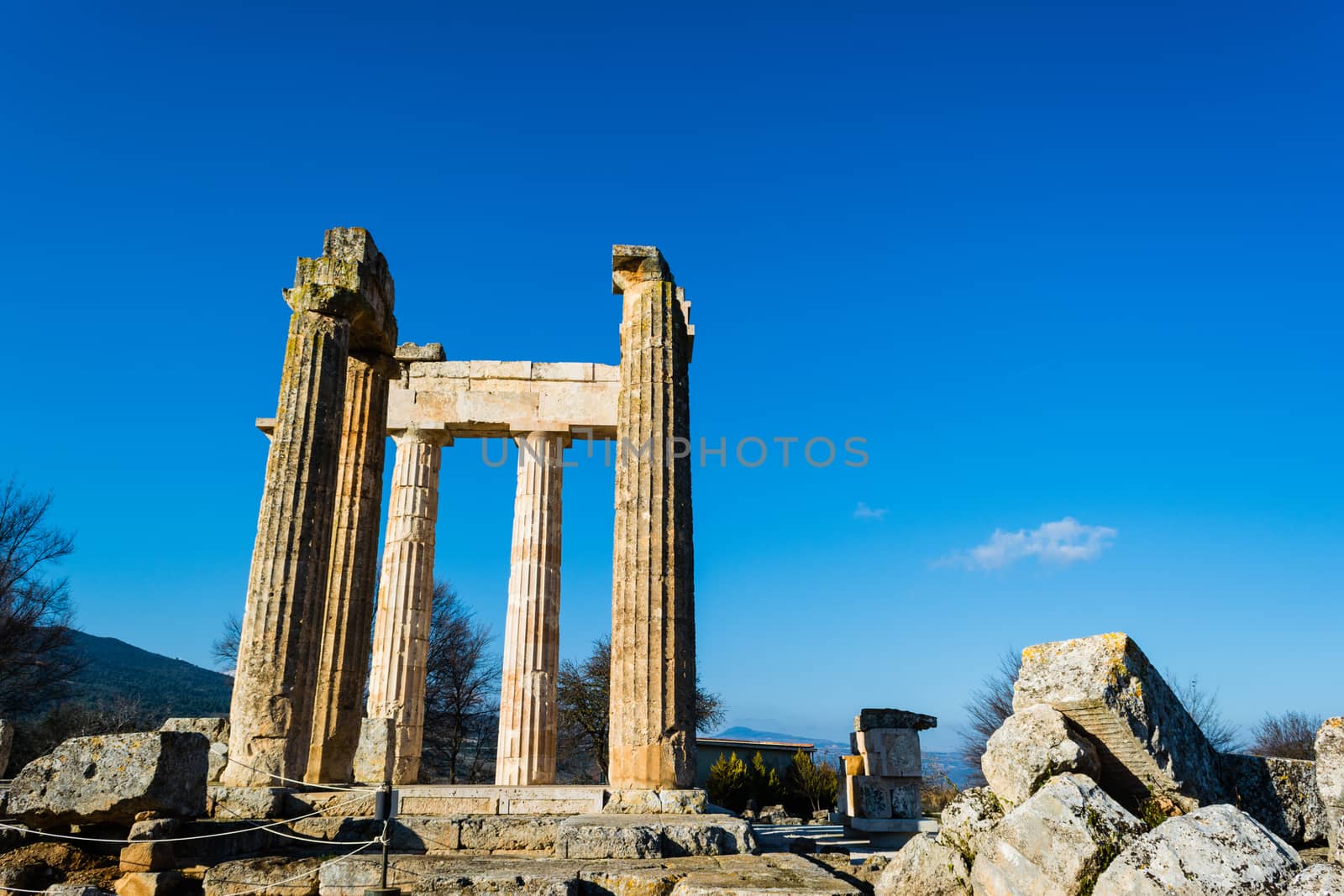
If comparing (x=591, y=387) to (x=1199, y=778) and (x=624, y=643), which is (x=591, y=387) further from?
(x=1199, y=778)

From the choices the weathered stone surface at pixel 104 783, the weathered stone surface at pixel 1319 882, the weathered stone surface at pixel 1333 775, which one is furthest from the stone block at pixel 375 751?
the weathered stone surface at pixel 1319 882

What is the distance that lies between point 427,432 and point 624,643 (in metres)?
9.77

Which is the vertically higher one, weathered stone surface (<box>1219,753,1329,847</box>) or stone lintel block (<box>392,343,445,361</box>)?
stone lintel block (<box>392,343,445,361</box>)

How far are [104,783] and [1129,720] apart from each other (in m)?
8.39

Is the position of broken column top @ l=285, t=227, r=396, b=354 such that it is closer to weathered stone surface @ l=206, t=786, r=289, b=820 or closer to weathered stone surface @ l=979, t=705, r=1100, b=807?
weathered stone surface @ l=206, t=786, r=289, b=820

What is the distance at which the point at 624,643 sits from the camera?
10.9 m

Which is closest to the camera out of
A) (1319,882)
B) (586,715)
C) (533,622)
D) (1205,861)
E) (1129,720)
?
(1319,882)

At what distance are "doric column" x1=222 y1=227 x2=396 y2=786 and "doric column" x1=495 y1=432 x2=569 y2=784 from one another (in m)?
6.30

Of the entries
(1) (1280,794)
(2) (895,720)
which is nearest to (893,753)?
(2) (895,720)

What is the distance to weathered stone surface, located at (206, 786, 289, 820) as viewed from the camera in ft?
31.7

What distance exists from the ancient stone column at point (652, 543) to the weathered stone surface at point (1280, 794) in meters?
5.77

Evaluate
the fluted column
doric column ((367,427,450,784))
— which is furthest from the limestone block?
the fluted column

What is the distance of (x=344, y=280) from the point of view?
12391 millimetres

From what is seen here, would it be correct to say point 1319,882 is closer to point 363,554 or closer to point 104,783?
point 104,783
